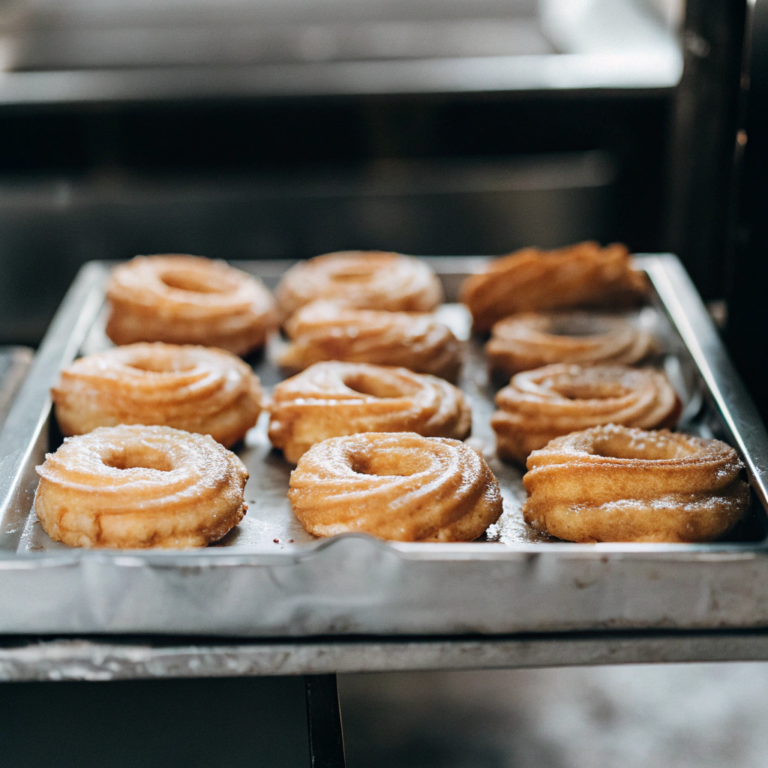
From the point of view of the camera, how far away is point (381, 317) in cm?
226

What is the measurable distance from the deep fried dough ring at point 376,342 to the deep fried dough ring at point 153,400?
0.87ft

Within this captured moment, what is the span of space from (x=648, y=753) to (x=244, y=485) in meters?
1.05

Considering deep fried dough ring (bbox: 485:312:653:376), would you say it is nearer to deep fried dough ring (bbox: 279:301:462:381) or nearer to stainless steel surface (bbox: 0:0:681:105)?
deep fried dough ring (bbox: 279:301:462:381)

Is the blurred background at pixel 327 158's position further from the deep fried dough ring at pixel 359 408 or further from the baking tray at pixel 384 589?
the baking tray at pixel 384 589

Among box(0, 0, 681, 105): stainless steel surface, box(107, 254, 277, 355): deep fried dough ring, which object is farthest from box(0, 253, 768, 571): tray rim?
box(0, 0, 681, 105): stainless steel surface

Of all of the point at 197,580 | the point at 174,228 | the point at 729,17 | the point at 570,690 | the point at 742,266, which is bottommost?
the point at 570,690

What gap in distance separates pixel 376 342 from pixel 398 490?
71 centimetres

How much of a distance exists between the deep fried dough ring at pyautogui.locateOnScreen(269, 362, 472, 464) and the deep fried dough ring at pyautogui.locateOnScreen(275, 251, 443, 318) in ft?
1.42

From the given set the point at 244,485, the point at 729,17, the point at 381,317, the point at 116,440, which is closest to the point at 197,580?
the point at 244,485

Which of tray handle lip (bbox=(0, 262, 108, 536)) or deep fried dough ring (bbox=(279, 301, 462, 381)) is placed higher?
tray handle lip (bbox=(0, 262, 108, 536))

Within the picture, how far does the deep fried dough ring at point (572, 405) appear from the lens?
6.04 feet

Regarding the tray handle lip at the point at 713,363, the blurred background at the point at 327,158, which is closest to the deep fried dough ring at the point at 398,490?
the tray handle lip at the point at 713,363

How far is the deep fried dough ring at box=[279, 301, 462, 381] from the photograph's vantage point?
7.06 feet

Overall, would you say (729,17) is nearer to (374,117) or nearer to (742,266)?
(742,266)
